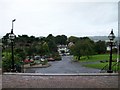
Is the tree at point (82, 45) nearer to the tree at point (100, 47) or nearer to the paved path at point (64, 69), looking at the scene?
the tree at point (100, 47)

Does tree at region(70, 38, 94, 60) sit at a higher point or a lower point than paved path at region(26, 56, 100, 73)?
higher

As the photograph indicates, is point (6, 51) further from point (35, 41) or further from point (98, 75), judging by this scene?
point (98, 75)

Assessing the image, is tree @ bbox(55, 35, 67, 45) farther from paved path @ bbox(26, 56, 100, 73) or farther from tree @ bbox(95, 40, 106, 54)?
tree @ bbox(95, 40, 106, 54)

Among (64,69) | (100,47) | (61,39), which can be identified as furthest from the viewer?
(61,39)

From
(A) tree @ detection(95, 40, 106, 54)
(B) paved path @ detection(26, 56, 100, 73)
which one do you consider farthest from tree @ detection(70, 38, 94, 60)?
(B) paved path @ detection(26, 56, 100, 73)

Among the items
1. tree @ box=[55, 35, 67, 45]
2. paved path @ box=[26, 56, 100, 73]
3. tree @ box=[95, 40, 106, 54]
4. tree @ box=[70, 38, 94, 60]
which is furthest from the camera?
tree @ box=[70, 38, 94, 60]

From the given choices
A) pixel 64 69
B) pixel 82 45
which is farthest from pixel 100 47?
pixel 64 69

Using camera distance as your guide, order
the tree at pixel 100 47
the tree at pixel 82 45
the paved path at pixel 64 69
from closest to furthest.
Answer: the paved path at pixel 64 69, the tree at pixel 100 47, the tree at pixel 82 45

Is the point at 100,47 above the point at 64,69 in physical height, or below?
above

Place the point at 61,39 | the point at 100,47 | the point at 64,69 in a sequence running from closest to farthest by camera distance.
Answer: the point at 64,69
the point at 100,47
the point at 61,39

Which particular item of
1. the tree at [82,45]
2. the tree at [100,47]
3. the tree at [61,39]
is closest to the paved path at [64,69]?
the tree at [82,45]

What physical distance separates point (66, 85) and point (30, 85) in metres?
0.59

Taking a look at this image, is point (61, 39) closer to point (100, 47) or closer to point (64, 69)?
point (100, 47)

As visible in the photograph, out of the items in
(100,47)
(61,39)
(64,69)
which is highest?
(61,39)
